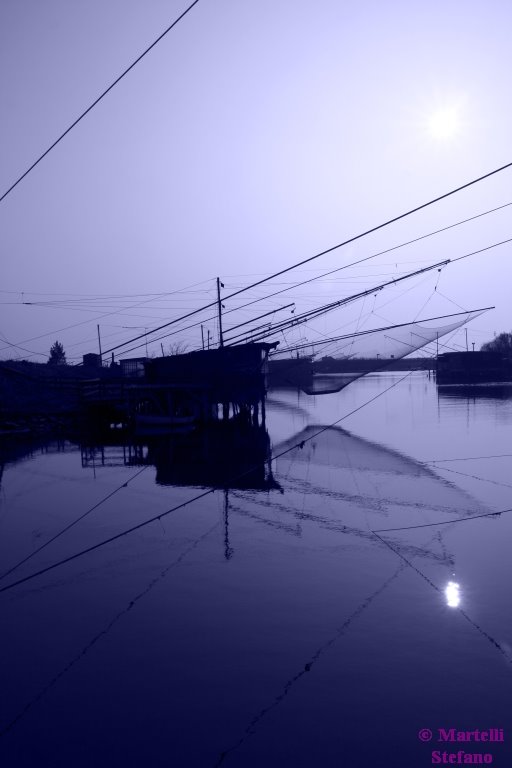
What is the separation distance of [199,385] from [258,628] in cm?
2991

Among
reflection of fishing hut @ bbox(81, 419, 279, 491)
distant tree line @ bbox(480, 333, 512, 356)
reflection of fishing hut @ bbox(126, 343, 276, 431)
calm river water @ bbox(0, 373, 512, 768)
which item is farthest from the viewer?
distant tree line @ bbox(480, 333, 512, 356)

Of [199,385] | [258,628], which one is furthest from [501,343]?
[258,628]

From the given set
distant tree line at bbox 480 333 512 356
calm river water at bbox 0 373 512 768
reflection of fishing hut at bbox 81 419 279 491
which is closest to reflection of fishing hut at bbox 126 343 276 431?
reflection of fishing hut at bbox 81 419 279 491

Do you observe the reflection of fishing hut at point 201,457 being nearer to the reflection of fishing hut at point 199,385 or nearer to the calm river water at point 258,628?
the calm river water at point 258,628

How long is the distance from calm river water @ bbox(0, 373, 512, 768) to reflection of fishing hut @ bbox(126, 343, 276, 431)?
19145 millimetres

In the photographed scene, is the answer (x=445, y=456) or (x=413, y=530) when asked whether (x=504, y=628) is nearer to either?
(x=413, y=530)

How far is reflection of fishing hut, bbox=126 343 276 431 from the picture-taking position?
36812 millimetres

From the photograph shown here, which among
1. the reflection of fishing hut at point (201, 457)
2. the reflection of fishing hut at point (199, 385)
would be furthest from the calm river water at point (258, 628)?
the reflection of fishing hut at point (199, 385)

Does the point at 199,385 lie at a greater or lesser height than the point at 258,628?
greater

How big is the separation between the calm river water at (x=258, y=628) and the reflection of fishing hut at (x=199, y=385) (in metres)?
19.1

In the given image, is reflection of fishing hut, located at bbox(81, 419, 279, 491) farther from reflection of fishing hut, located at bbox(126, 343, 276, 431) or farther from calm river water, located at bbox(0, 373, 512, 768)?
reflection of fishing hut, located at bbox(126, 343, 276, 431)

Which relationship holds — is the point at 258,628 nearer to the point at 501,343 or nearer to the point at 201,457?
the point at 201,457

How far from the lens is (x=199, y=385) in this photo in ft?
124

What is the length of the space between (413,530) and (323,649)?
591cm
